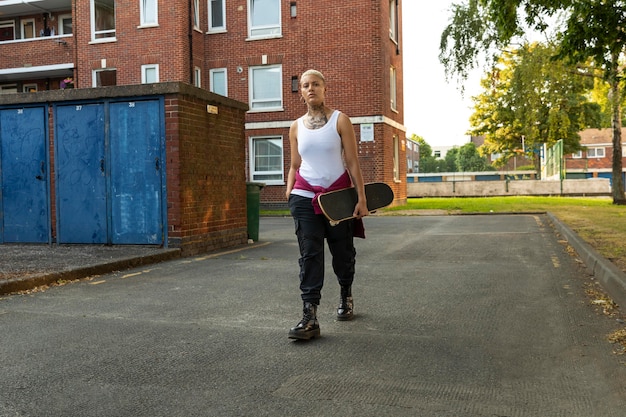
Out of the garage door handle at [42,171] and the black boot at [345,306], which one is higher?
the garage door handle at [42,171]

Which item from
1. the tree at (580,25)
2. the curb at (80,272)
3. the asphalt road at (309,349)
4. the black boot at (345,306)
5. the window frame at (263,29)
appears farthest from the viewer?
the window frame at (263,29)

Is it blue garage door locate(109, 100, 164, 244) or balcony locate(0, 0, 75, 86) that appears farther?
balcony locate(0, 0, 75, 86)

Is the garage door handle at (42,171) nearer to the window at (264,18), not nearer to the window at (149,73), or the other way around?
the window at (149,73)

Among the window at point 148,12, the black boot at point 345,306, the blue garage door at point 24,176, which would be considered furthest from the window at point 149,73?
the black boot at point 345,306

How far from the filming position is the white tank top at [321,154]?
4691mm

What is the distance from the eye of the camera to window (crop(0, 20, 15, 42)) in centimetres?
3325

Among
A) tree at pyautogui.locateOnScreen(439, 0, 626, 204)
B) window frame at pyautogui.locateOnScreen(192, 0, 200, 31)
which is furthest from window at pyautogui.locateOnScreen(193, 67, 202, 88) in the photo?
tree at pyautogui.locateOnScreen(439, 0, 626, 204)

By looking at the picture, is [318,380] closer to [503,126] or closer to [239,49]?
[239,49]

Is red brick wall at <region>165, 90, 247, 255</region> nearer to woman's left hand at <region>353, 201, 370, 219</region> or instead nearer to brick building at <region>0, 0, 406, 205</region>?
woman's left hand at <region>353, 201, 370, 219</region>

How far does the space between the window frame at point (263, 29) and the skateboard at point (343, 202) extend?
23232 mm

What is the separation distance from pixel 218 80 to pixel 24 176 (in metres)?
18.1

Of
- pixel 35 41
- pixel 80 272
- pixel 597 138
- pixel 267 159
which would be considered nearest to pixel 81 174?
pixel 80 272

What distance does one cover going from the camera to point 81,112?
10594mm

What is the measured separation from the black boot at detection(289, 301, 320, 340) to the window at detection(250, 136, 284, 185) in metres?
22.9
